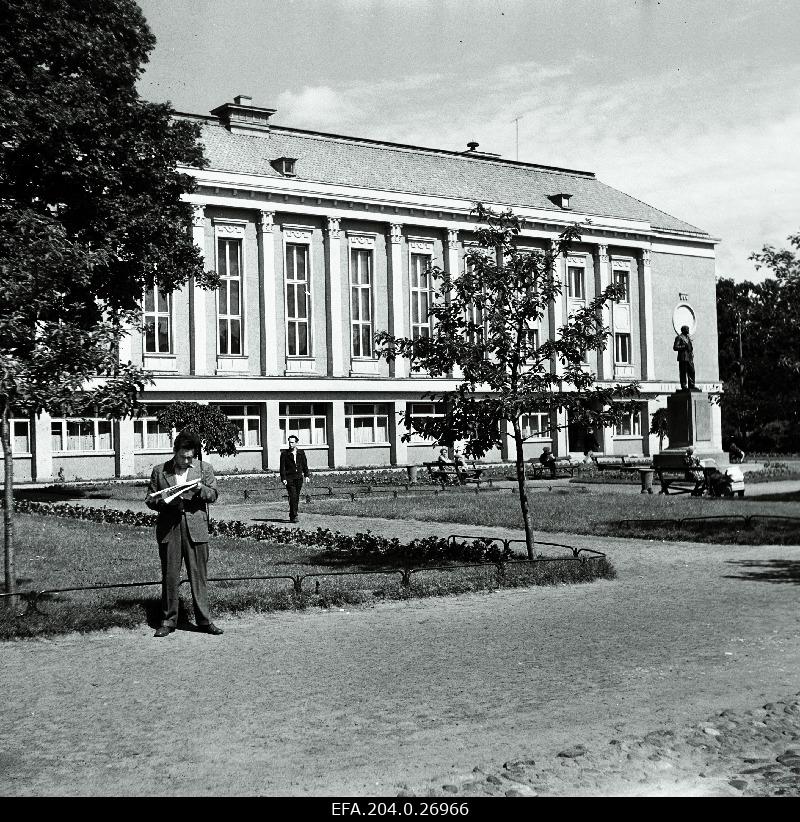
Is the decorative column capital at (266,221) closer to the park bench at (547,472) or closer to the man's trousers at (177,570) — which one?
the park bench at (547,472)

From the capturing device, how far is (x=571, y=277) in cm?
6556

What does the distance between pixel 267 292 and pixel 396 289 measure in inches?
302

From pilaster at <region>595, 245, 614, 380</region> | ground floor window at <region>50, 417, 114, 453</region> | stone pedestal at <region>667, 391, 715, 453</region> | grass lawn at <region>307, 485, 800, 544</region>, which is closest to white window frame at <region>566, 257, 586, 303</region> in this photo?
pilaster at <region>595, 245, 614, 380</region>

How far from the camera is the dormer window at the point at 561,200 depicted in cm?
6650

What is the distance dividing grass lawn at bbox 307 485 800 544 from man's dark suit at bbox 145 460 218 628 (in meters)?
11.3

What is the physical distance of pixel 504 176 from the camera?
67.1 metres

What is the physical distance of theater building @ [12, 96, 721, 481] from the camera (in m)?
50.8

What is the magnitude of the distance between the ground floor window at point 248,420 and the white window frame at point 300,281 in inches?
134

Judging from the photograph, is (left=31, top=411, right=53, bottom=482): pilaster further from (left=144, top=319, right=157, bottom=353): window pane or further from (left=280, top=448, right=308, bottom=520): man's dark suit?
(left=280, top=448, right=308, bottom=520): man's dark suit

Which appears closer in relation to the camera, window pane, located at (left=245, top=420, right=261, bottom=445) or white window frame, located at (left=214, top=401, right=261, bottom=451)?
white window frame, located at (left=214, top=401, right=261, bottom=451)

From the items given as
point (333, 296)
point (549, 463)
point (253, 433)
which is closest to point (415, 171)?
point (333, 296)

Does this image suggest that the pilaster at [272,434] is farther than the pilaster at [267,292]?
No

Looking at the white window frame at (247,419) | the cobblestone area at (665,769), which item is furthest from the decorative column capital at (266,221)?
the cobblestone area at (665,769)

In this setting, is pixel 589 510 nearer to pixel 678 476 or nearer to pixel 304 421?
pixel 678 476
